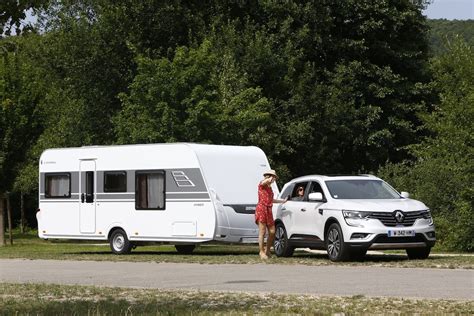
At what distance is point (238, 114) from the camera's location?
3828cm

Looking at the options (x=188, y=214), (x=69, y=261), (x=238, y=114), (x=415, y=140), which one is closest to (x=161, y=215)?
(x=188, y=214)

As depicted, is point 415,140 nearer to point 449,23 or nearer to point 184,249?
point 184,249

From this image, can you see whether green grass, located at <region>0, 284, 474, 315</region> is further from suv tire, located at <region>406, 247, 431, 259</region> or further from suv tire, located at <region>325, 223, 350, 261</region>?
suv tire, located at <region>406, 247, 431, 259</region>

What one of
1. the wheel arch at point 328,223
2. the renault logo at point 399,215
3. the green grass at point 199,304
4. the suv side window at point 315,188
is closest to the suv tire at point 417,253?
the renault logo at point 399,215

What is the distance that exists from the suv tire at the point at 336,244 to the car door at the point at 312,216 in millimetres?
335

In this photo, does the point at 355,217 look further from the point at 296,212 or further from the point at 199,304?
the point at 199,304

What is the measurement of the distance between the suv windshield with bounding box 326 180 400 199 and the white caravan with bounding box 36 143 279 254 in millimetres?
4172

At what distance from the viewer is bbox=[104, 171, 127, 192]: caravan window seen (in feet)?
93.0

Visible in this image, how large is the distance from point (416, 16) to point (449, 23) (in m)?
34.2

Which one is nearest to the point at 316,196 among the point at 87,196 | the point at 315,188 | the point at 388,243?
the point at 315,188

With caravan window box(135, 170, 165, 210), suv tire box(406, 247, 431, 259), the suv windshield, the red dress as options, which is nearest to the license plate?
suv tire box(406, 247, 431, 259)

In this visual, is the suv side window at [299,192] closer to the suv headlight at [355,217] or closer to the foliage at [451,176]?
the suv headlight at [355,217]

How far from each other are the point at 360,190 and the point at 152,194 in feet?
23.1

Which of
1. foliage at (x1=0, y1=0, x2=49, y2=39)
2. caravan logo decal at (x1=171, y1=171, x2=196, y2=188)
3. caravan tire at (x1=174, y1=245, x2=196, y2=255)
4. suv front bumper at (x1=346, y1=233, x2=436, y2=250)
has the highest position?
foliage at (x1=0, y1=0, x2=49, y2=39)
